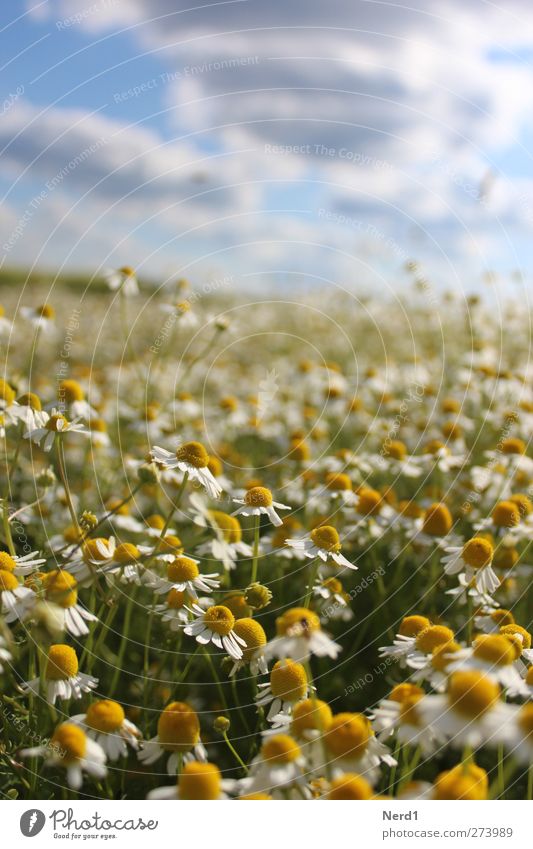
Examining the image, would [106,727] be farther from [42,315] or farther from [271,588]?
[42,315]

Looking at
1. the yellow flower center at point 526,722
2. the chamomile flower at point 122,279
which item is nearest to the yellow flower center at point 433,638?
the yellow flower center at point 526,722

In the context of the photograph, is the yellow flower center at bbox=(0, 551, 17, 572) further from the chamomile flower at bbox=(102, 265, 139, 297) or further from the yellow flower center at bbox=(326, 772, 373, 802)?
the chamomile flower at bbox=(102, 265, 139, 297)

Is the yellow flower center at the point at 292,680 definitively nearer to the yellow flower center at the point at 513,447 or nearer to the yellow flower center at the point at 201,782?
the yellow flower center at the point at 201,782

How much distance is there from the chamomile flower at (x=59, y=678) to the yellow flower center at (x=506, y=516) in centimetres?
142

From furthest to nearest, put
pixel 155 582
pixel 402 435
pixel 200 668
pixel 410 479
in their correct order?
pixel 402 435, pixel 410 479, pixel 200 668, pixel 155 582

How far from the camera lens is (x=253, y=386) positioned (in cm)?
558

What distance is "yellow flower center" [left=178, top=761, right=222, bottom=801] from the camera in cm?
137

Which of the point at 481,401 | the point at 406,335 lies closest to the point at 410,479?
the point at 481,401

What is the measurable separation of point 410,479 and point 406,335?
445 centimetres

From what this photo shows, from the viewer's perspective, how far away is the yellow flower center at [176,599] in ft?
6.35

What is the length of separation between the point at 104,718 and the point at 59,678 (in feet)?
0.62

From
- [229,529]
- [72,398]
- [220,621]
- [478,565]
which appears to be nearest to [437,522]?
[478,565]

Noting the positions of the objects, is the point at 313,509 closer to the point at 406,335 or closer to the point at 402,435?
the point at 402,435

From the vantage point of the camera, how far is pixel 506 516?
2.45 m
